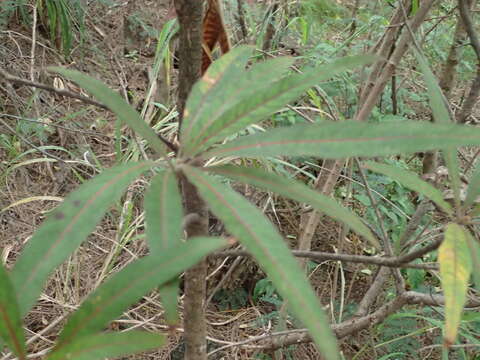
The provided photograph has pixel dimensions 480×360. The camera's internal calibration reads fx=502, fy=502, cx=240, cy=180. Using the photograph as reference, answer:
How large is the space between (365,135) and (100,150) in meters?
1.59

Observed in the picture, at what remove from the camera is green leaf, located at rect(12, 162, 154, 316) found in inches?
13.8

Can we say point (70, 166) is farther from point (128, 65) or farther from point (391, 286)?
point (391, 286)

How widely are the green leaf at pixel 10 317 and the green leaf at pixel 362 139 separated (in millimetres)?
207

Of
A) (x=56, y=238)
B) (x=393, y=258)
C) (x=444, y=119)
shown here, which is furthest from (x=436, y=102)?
(x=56, y=238)

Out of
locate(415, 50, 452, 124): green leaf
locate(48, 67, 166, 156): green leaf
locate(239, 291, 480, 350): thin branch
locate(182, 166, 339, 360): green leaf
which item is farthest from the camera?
locate(239, 291, 480, 350): thin branch

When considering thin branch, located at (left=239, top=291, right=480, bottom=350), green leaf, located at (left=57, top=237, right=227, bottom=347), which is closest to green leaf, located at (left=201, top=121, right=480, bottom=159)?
green leaf, located at (left=57, top=237, right=227, bottom=347)

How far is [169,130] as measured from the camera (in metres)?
1.49

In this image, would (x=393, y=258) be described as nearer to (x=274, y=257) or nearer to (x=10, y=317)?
(x=274, y=257)

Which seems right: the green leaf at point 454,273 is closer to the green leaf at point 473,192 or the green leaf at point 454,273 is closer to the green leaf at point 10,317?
the green leaf at point 473,192

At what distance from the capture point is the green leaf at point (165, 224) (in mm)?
369

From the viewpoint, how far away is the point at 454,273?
403mm

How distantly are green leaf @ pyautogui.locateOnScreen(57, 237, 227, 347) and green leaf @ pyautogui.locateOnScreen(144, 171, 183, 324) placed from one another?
→ 1 cm

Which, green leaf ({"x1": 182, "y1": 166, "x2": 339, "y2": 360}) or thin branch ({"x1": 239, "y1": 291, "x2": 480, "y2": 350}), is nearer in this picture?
green leaf ({"x1": 182, "y1": 166, "x2": 339, "y2": 360})

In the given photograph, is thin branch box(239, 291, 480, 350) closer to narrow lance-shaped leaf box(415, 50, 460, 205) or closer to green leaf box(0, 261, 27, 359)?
narrow lance-shaped leaf box(415, 50, 460, 205)
